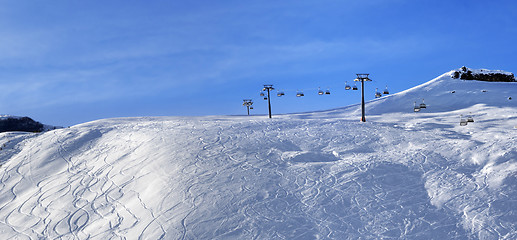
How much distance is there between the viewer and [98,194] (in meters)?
14.9

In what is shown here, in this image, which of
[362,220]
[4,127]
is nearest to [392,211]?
[362,220]

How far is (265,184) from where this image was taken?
44.9ft

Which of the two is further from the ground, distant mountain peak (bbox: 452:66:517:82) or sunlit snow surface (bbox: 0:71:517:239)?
distant mountain peak (bbox: 452:66:517:82)

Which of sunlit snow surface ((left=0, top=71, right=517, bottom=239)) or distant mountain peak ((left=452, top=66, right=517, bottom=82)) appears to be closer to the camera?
sunlit snow surface ((left=0, top=71, right=517, bottom=239))

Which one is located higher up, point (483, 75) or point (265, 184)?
point (483, 75)

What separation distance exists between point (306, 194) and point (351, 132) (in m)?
9.42

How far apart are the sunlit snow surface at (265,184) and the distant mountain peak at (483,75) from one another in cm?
3558

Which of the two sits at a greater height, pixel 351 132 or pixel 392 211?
pixel 351 132

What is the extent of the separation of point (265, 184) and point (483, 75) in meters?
54.1

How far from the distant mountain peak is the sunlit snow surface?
3558cm

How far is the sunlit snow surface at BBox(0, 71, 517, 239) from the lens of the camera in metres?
11.4

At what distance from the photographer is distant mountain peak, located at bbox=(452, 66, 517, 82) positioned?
5387 cm

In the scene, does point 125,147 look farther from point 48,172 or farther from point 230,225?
point 230,225

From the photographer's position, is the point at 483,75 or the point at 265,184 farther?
the point at 483,75
